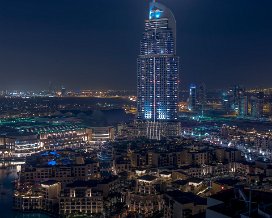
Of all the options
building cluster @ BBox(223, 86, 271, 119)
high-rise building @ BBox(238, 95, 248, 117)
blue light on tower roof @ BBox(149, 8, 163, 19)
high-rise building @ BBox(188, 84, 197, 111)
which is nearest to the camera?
blue light on tower roof @ BBox(149, 8, 163, 19)

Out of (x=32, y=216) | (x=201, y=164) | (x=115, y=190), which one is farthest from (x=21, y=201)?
(x=201, y=164)

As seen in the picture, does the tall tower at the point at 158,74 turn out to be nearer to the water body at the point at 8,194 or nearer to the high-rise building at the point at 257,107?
the high-rise building at the point at 257,107

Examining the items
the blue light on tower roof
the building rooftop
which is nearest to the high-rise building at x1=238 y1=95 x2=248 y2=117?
the blue light on tower roof

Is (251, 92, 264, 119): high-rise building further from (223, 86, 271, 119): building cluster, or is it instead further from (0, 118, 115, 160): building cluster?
(0, 118, 115, 160): building cluster

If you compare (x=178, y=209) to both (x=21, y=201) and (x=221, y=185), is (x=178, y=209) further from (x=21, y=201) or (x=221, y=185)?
(x=21, y=201)

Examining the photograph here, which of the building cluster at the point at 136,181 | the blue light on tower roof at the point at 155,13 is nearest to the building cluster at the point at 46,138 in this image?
the building cluster at the point at 136,181

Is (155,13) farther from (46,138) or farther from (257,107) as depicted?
(257,107)

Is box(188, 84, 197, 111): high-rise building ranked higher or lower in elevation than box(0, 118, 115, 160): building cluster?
higher

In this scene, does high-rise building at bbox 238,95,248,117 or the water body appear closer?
the water body

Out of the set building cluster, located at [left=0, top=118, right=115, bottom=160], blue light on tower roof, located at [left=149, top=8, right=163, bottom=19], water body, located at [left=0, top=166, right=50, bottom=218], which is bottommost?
water body, located at [left=0, top=166, right=50, bottom=218]
